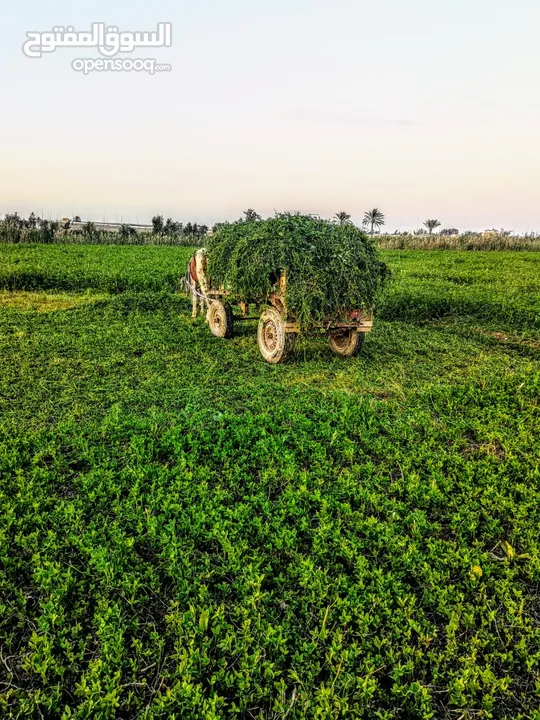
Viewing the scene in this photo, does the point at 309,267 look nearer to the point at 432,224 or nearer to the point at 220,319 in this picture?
the point at 220,319

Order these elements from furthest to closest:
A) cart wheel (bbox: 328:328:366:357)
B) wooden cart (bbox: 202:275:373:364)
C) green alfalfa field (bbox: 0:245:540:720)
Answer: cart wheel (bbox: 328:328:366:357)
wooden cart (bbox: 202:275:373:364)
green alfalfa field (bbox: 0:245:540:720)

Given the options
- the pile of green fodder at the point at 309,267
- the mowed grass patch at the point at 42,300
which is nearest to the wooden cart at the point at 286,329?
the pile of green fodder at the point at 309,267

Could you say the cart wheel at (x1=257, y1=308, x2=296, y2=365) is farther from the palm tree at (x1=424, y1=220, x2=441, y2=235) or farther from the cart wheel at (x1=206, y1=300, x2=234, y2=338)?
the palm tree at (x1=424, y1=220, x2=441, y2=235)

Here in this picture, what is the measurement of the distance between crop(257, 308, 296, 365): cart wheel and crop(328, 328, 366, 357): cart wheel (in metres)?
1.10

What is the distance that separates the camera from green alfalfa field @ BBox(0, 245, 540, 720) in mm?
2713

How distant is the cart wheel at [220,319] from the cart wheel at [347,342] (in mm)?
2075

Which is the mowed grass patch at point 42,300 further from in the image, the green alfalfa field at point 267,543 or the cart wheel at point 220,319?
the green alfalfa field at point 267,543

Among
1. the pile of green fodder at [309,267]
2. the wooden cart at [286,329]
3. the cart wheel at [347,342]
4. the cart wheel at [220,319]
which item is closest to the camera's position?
the pile of green fodder at [309,267]

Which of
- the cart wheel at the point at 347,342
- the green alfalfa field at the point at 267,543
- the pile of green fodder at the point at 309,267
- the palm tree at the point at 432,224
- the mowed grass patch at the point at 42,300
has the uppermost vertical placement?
the palm tree at the point at 432,224

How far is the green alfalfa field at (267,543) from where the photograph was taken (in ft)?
8.90

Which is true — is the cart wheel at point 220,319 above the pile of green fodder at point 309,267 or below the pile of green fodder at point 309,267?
below

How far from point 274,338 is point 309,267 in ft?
4.64

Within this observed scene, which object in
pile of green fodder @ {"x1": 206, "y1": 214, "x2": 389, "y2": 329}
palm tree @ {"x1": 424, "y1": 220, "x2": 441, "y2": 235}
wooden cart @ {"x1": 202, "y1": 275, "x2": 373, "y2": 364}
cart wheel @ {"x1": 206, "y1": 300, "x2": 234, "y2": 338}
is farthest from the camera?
palm tree @ {"x1": 424, "y1": 220, "x2": 441, "y2": 235}

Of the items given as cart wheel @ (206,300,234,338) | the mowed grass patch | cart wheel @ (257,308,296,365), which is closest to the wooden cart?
cart wheel @ (257,308,296,365)
